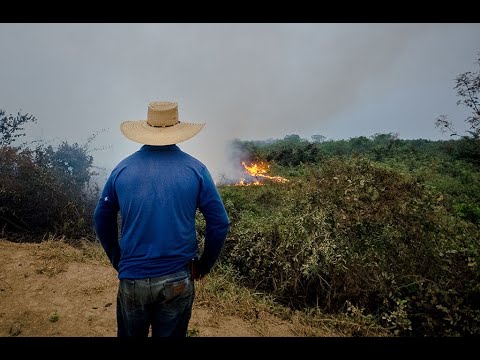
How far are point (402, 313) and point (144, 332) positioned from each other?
3.52m

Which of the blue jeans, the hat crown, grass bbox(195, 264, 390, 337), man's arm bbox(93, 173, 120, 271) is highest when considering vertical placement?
the hat crown

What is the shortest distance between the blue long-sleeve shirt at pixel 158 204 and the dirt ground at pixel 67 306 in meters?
2.41

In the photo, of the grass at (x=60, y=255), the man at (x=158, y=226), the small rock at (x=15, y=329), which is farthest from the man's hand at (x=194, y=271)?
the grass at (x=60, y=255)

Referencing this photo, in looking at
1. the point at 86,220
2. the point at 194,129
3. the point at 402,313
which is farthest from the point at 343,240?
the point at 86,220

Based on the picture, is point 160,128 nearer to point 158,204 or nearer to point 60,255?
point 158,204

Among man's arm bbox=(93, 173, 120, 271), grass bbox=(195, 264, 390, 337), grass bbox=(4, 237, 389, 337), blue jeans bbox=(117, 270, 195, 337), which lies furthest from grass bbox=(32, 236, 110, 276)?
blue jeans bbox=(117, 270, 195, 337)

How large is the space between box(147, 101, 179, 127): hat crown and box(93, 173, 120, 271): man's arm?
0.54 metres

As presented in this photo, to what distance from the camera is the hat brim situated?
2.34m

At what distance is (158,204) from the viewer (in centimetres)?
213

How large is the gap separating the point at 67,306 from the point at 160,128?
11.6 feet

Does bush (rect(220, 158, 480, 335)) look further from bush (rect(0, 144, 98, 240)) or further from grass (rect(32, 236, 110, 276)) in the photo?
bush (rect(0, 144, 98, 240))
